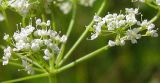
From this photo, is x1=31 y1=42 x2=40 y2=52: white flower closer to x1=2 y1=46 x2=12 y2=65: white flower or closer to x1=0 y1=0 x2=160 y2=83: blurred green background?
x1=2 y1=46 x2=12 y2=65: white flower

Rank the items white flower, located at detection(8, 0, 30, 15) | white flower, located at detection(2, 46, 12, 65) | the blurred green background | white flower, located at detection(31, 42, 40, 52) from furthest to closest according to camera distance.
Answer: the blurred green background → white flower, located at detection(8, 0, 30, 15) → white flower, located at detection(2, 46, 12, 65) → white flower, located at detection(31, 42, 40, 52)

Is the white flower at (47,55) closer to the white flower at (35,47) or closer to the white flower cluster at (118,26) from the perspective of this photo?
the white flower at (35,47)

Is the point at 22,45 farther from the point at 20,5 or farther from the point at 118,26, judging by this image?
the point at 118,26

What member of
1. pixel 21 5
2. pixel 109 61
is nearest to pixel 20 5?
pixel 21 5

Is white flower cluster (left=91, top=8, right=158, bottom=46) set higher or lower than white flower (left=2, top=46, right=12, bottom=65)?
higher

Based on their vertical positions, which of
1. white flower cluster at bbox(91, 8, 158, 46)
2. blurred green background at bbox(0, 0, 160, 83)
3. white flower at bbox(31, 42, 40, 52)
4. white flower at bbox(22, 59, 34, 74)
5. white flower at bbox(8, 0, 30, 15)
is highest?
blurred green background at bbox(0, 0, 160, 83)

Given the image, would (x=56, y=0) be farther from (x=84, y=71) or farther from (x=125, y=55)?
(x=125, y=55)

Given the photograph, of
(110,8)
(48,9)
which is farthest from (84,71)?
(48,9)

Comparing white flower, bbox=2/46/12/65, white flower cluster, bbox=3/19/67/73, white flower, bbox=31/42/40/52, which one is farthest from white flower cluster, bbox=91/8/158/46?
white flower, bbox=2/46/12/65

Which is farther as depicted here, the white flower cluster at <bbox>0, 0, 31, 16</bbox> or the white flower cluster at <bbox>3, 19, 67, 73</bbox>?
the white flower cluster at <bbox>0, 0, 31, 16</bbox>

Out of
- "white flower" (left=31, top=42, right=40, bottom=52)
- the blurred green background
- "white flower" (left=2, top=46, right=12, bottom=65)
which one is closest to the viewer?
"white flower" (left=31, top=42, right=40, bottom=52)
